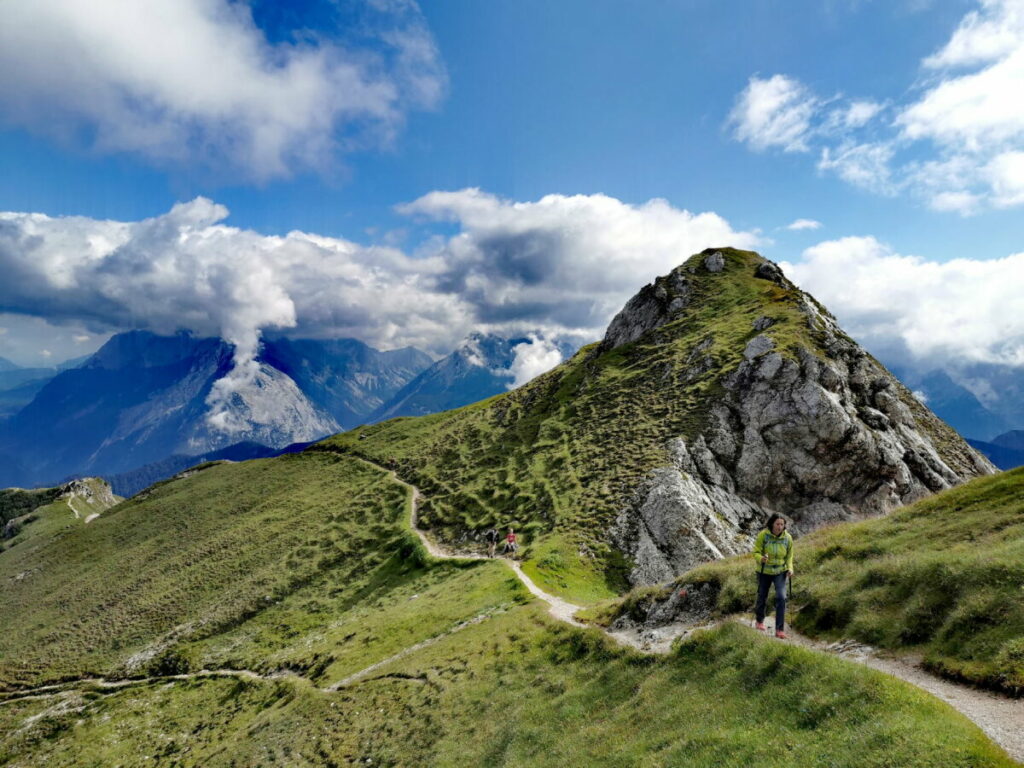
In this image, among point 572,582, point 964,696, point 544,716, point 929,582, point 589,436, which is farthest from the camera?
point 589,436

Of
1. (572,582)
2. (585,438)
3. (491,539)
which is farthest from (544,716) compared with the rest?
(585,438)

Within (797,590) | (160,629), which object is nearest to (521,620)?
(797,590)

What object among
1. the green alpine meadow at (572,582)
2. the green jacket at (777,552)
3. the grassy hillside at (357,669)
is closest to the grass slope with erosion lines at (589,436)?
the green alpine meadow at (572,582)

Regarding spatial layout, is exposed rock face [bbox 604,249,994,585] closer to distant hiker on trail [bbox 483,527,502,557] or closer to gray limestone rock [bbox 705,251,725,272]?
distant hiker on trail [bbox 483,527,502,557]

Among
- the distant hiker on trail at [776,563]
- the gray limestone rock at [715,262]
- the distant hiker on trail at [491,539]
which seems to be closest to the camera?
the distant hiker on trail at [776,563]

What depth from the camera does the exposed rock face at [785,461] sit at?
49.0m

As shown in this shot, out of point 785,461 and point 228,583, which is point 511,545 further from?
point 228,583

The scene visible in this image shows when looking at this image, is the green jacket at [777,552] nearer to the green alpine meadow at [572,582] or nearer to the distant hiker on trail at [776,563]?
the distant hiker on trail at [776,563]

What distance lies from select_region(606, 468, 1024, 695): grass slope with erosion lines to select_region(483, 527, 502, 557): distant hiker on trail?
96.0 ft

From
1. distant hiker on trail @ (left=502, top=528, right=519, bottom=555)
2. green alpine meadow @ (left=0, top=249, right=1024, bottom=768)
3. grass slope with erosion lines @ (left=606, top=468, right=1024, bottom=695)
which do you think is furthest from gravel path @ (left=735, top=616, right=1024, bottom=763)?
distant hiker on trail @ (left=502, top=528, right=519, bottom=555)

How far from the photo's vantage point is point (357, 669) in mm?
37688

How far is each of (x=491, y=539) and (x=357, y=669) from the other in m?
22.0

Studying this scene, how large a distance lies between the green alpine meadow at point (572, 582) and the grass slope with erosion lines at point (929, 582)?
0.36ft

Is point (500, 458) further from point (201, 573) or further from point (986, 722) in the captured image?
point (986, 722)
